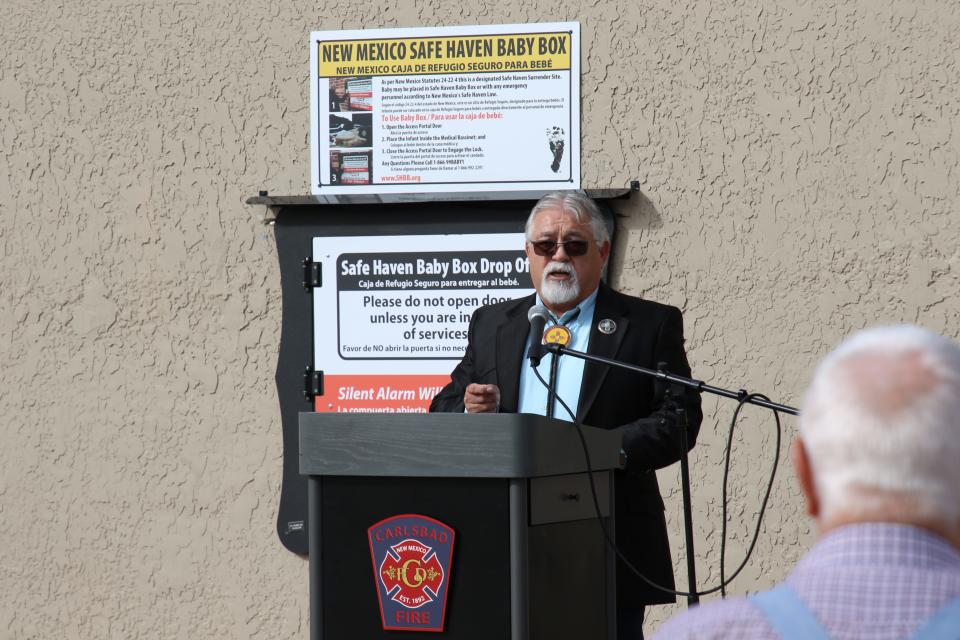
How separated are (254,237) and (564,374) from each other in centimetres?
222

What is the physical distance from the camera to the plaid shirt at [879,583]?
108 cm

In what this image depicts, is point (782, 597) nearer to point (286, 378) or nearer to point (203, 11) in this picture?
point (286, 378)

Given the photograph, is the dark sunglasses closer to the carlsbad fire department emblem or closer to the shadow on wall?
the carlsbad fire department emblem

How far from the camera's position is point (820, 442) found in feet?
3.66

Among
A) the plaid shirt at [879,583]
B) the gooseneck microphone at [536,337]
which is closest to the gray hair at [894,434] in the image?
the plaid shirt at [879,583]

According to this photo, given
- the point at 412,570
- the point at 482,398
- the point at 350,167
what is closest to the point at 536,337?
the point at 482,398

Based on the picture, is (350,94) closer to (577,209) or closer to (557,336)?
(577,209)

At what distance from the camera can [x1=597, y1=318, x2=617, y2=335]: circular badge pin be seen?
3.56 meters

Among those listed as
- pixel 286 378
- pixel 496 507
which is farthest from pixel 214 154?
pixel 496 507

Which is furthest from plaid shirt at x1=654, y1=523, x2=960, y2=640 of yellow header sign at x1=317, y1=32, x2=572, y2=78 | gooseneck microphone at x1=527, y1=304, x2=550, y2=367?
yellow header sign at x1=317, y1=32, x2=572, y2=78

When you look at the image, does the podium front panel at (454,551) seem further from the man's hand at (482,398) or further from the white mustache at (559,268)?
the white mustache at (559,268)

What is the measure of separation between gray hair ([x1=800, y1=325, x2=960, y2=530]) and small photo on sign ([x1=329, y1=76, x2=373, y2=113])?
4.31 meters

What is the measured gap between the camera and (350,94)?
5.24 meters

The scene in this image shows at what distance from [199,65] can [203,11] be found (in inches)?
9.5
